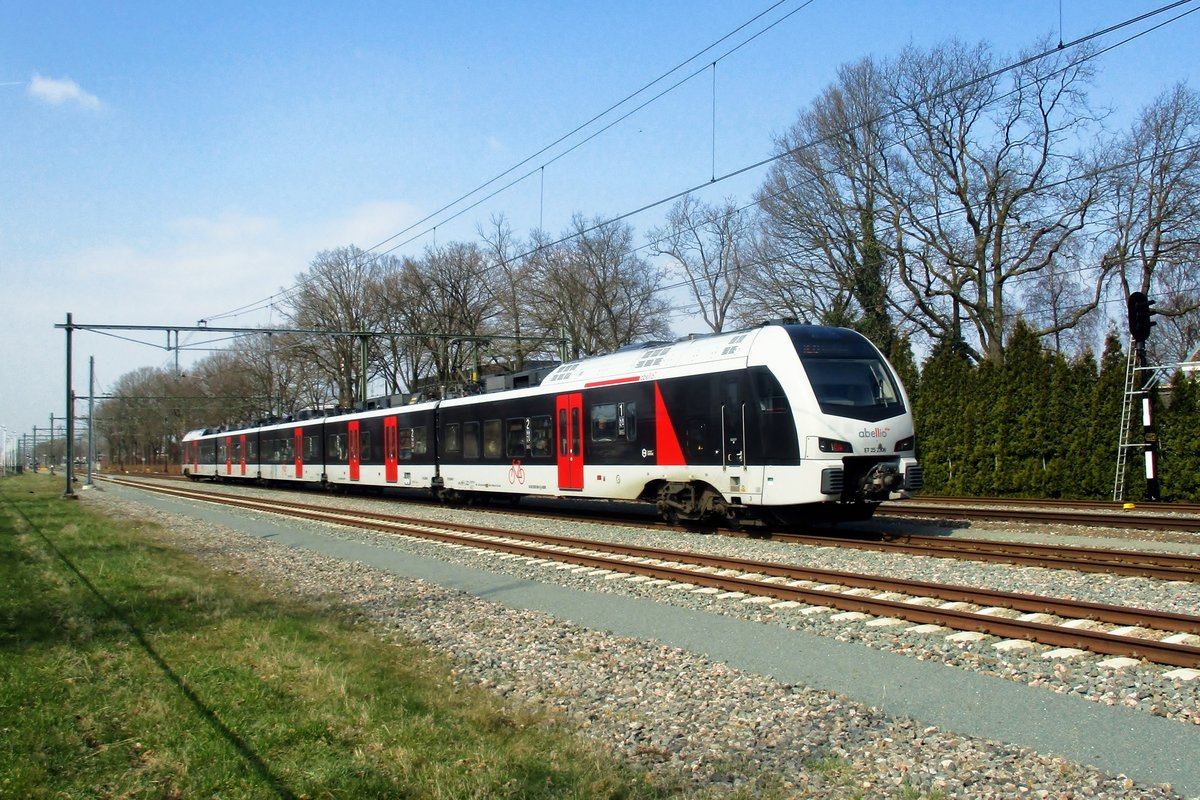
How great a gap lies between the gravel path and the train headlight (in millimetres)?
2162

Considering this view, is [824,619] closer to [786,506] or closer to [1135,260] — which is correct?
[786,506]

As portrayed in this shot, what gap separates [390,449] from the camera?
28.5 m

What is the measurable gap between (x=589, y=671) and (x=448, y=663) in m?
1.26

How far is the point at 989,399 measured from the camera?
2719 centimetres

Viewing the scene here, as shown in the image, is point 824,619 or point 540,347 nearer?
point 824,619

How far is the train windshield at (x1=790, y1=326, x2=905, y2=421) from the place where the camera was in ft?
46.2

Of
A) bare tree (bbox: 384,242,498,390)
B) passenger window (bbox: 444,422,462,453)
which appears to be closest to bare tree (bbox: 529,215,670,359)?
bare tree (bbox: 384,242,498,390)

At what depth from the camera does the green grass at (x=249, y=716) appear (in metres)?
4.65

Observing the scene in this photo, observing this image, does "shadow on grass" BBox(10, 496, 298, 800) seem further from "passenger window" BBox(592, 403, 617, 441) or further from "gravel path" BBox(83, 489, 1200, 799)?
"passenger window" BBox(592, 403, 617, 441)

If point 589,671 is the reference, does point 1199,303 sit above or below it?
above

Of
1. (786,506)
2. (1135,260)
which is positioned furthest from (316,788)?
(1135,260)

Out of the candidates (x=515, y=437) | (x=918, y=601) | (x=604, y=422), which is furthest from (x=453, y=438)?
(x=918, y=601)

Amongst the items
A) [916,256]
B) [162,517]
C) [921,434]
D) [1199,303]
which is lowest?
[162,517]

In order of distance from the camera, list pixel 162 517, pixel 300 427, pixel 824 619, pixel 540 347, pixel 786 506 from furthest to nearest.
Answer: pixel 540 347, pixel 300 427, pixel 162 517, pixel 786 506, pixel 824 619
